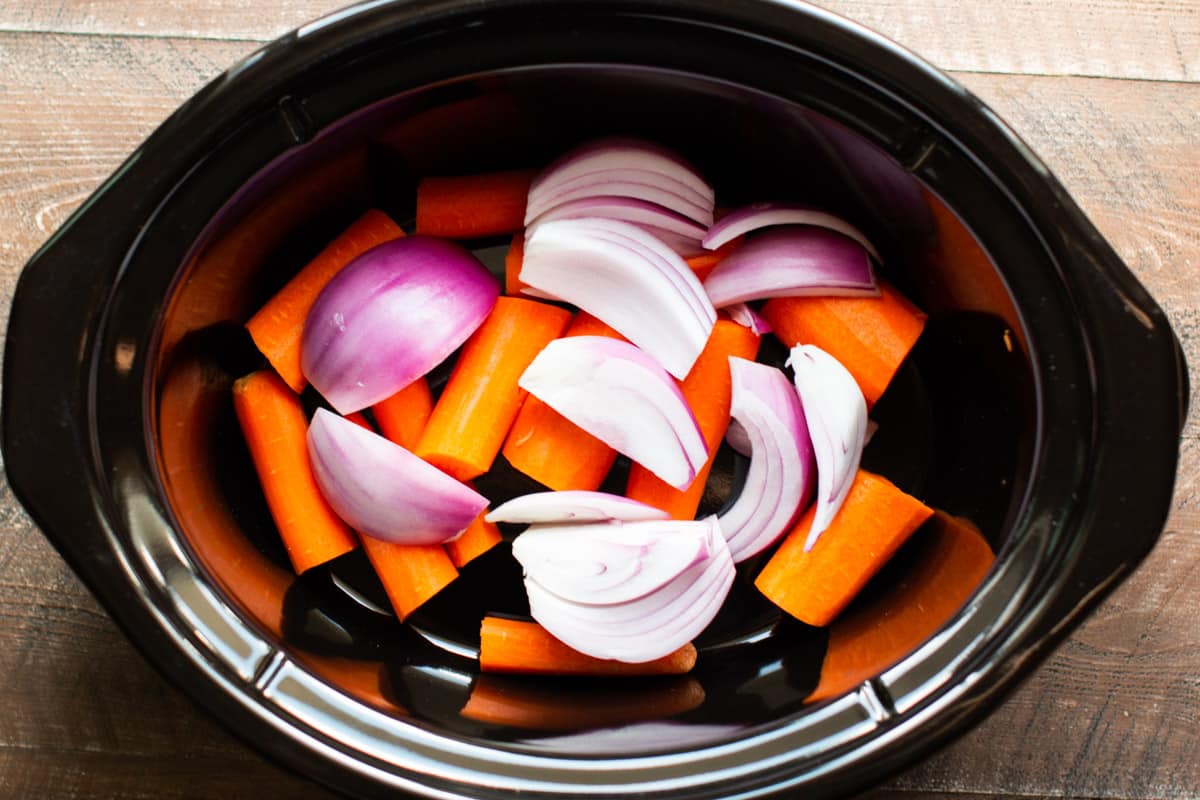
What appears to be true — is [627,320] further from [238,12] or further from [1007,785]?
[1007,785]

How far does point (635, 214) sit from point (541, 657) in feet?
1.36

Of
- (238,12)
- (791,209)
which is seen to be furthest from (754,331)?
(238,12)

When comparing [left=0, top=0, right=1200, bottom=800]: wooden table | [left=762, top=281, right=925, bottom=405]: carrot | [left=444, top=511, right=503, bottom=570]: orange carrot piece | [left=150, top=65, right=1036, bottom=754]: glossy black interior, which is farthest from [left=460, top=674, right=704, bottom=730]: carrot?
[left=762, top=281, right=925, bottom=405]: carrot

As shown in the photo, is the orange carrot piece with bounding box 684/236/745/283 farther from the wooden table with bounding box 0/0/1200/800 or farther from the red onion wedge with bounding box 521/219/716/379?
the wooden table with bounding box 0/0/1200/800

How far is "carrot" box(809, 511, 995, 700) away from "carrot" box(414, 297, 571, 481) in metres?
0.36

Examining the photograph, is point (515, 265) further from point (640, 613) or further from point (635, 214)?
point (640, 613)

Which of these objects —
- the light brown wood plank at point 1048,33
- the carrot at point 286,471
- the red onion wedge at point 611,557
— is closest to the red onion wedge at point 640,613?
the red onion wedge at point 611,557

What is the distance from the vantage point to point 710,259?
89 cm

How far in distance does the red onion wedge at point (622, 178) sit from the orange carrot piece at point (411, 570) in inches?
12.9

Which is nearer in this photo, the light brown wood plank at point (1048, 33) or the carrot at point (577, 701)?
the carrot at point (577, 701)

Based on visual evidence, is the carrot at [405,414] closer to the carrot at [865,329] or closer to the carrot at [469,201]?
the carrot at [469,201]

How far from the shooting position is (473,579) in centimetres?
93

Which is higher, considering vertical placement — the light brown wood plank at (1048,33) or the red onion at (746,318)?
the light brown wood plank at (1048,33)

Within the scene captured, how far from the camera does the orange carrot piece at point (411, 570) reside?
34.5 inches
